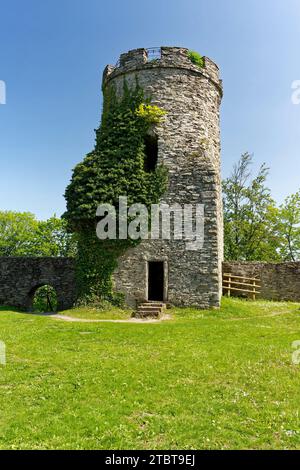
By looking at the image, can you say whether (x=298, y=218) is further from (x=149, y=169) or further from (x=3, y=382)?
(x=3, y=382)

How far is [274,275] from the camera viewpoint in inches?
776

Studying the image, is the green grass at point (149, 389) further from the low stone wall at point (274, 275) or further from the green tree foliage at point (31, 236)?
the green tree foliage at point (31, 236)

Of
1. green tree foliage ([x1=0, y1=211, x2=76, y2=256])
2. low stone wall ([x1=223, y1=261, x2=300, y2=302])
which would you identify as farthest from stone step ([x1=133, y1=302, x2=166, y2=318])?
green tree foliage ([x1=0, y1=211, x2=76, y2=256])

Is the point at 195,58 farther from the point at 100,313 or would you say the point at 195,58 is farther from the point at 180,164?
the point at 100,313

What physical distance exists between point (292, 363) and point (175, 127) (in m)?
12.7

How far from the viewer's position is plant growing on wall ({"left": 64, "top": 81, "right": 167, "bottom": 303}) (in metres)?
15.1

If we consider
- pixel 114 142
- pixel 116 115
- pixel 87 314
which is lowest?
pixel 87 314

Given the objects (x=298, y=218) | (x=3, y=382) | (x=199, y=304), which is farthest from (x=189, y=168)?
(x=298, y=218)

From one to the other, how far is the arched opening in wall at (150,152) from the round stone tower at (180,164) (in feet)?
0.20

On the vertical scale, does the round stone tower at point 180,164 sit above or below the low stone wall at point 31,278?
above

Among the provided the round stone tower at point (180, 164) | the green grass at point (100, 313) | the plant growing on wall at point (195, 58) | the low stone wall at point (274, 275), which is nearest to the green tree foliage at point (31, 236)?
the round stone tower at point (180, 164)

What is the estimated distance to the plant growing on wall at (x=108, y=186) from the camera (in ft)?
49.6

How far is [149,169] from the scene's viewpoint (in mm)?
16844

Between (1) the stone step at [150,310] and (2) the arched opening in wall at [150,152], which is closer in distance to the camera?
(1) the stone step at [150,310]
